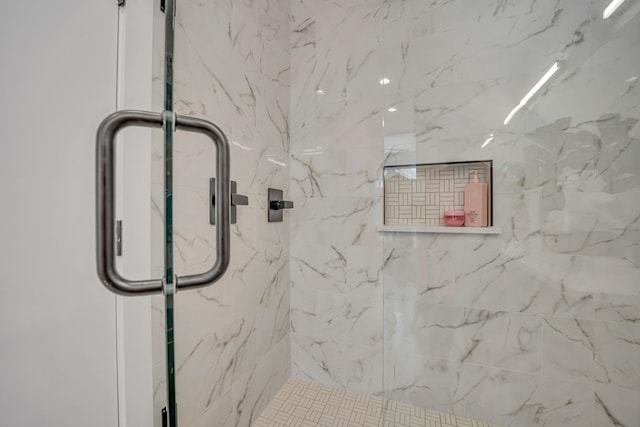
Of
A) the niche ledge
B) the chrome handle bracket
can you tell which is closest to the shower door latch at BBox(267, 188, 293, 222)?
the chrome handle bracket

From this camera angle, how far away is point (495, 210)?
3.34ft

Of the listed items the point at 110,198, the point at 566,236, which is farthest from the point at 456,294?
the point at 110,198

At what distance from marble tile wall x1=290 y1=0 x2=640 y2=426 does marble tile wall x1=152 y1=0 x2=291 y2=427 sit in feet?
0.47

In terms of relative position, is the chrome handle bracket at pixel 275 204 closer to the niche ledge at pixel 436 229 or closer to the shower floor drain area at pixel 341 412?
the niche ledge at pixel 436 229

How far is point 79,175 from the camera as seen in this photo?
577mm

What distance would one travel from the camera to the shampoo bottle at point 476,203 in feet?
3.36

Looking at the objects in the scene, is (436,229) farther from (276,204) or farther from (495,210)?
(276,204)

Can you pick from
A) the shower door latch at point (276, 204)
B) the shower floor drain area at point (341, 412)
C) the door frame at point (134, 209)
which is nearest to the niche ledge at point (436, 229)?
the shower door latch at point (276, 204)

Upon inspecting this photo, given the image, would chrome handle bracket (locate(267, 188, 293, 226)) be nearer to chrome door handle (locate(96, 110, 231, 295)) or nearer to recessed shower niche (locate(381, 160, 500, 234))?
recessed shower niche (locate(381, 160, 500, 234))

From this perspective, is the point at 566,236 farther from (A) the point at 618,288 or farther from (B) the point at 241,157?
(B) the point at 241,157

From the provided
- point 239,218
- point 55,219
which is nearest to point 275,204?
point 239,218

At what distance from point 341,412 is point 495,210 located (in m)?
1.05

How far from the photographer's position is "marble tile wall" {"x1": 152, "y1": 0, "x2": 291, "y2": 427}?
0.81 metres

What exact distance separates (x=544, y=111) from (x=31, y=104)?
1407 millimetres
